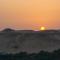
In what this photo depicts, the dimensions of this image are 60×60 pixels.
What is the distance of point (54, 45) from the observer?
72 cm

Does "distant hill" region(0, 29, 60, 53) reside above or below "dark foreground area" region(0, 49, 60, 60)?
above

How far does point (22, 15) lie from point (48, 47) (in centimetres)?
78

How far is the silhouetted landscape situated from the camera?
66 cm

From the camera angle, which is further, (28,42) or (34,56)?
(28,42)

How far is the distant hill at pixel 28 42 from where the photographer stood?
0.70 m

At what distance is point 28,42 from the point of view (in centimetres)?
77

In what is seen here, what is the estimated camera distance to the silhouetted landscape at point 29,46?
2.16 ft

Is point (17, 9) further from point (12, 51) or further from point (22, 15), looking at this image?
point (12, 51)

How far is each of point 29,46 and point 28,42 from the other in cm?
4

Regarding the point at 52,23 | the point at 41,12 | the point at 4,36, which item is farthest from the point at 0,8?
the point at 4,36

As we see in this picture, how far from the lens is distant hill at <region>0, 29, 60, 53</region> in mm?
698

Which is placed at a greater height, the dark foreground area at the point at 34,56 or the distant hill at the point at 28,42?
the distant hill at the point at 28,42

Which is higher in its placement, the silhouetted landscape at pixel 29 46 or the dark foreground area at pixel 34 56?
the silhouetted landscape at pixel 29 46

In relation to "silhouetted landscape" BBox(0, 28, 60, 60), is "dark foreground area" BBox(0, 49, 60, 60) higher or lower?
lower
